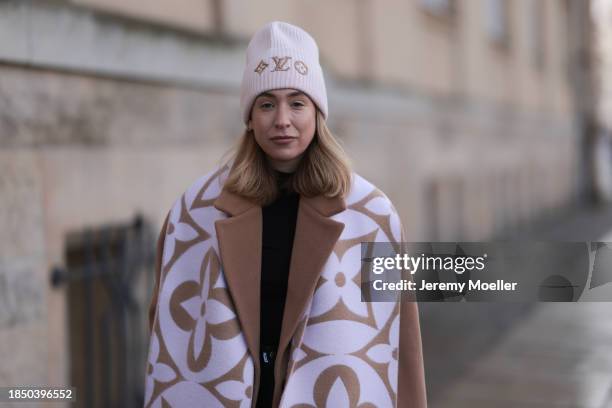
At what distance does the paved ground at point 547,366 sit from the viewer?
5703 millimetres

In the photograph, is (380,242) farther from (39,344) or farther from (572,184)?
(572,184)

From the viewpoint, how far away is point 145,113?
5.02 metres

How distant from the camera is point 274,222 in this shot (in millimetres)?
2371

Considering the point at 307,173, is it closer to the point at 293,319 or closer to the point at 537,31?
the point at 293,319

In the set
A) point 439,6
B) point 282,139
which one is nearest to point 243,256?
point 282,139

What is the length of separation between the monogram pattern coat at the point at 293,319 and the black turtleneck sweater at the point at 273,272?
0.12 ft

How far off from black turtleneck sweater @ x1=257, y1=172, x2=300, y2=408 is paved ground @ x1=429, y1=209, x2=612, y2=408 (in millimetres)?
2589

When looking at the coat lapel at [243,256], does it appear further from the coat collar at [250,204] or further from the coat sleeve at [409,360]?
the coat sleeve at [409,360]

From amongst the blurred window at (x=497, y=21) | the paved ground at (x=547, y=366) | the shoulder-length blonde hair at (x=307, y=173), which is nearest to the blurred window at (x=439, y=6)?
the blurred window at (x=497, y=21)

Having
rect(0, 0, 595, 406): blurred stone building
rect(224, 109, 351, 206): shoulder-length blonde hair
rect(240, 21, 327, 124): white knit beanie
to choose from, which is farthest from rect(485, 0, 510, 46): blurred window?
rect(224, 109, 351, 206): shoulder-length blonde hair

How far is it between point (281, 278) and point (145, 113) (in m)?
2.95

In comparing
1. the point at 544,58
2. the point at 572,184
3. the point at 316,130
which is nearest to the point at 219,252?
the point at 316,130

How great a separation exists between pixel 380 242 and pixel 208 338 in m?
0.55

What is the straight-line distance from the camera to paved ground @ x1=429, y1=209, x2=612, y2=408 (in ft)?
18.7
